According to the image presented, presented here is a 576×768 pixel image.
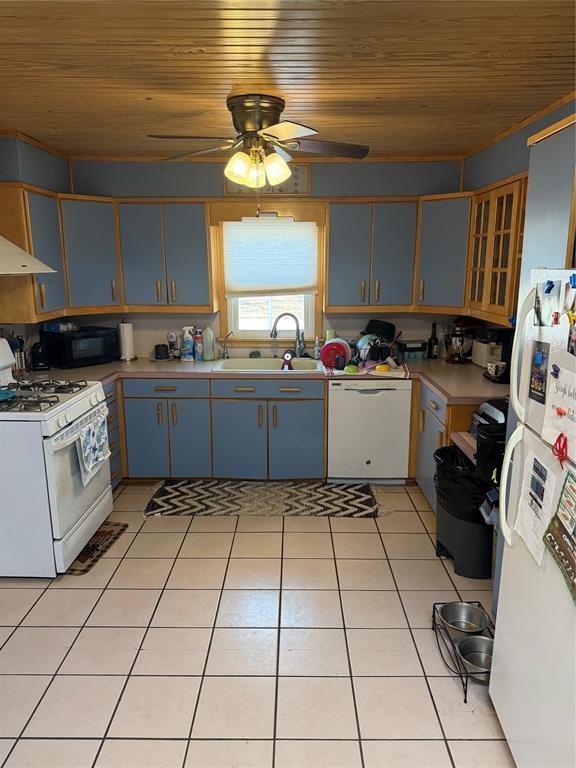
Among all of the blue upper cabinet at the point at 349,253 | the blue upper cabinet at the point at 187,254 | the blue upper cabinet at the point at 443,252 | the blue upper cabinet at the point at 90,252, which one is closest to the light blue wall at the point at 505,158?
the blue upper cabinet at the point at 443,252

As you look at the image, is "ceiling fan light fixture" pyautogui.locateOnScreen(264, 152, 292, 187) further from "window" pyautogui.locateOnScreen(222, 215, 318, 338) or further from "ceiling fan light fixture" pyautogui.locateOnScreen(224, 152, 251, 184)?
"window" pyautogui.locateOnScreen(222, 215, 318, 338)

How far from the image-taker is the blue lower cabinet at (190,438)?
4.07 meters

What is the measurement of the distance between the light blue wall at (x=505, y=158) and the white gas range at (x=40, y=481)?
9.41ft

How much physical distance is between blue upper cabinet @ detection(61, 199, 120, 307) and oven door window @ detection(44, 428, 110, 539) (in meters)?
1.47

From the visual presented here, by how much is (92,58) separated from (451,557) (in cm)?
300

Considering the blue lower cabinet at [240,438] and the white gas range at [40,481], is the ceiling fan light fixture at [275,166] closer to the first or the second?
the white gas range at [40,481]

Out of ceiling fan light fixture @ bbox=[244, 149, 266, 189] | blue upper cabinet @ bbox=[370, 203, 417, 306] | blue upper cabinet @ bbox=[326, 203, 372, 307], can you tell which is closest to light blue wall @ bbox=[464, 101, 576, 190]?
blue upper cabinet @ bbox=[370, 203, 417, 306]

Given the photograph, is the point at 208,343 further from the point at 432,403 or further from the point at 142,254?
the point at 432,403

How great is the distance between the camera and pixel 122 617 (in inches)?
106

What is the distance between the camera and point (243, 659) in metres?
2.42

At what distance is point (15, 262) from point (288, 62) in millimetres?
1831

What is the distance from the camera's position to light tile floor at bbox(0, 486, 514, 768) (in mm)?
1986

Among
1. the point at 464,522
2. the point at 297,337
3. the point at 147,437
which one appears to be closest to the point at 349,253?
the point at 297,337

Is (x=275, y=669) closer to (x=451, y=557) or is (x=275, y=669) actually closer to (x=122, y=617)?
(x=122, y=617)
